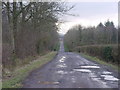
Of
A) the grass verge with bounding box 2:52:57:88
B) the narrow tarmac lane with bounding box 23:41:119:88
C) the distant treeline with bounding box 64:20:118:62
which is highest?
the distant treeline with bounding box 64:20:118:62

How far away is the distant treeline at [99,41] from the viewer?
3004cm

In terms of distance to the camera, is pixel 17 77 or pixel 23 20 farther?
pixel 23 20

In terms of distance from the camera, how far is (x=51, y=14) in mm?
31453

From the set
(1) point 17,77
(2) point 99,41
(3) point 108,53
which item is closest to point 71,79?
(1) point 17,77

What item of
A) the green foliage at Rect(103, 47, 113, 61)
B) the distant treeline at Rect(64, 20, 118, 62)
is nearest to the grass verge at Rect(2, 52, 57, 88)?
the distant treeline at Rect(64, 20, 118, 62)

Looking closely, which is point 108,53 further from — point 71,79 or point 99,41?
point 99,41

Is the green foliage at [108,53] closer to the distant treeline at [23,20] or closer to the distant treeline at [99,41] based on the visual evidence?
the distant treeline at [99,41]

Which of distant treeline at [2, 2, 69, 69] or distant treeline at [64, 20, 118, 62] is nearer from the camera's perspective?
distant treeline at [2, 2, 69, 69]

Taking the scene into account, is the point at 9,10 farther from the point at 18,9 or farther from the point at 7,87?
the point at 7,87

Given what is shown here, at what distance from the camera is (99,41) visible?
72438 millimetres

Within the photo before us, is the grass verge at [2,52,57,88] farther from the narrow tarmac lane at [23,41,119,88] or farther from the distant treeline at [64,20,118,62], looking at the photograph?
the distant treeline at [64,20,118,62]

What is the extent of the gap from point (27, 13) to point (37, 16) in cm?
156

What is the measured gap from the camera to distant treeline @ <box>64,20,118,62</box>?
30.0m

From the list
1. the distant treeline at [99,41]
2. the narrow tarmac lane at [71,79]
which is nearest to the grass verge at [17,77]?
the narrow tarmac lane at [71,79]
